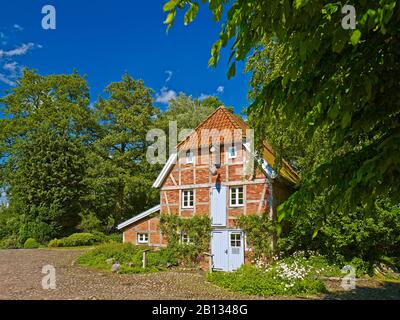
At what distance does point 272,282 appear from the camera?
1180cm

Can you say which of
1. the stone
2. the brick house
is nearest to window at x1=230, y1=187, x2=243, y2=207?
the brick house

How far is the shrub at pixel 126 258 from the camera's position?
1595 cm

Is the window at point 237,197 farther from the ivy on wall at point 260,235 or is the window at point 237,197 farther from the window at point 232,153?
the window at point 232,153

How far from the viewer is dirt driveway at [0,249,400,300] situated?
10516 millimetres

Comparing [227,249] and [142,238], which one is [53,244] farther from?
[227,249]

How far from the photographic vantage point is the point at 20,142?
31.0m

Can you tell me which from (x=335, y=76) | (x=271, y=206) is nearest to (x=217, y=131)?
(x=271, y=206)

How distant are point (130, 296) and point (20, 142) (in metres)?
25.0

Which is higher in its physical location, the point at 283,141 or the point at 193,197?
the point at 283,141

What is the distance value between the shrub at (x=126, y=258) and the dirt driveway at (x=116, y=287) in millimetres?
961

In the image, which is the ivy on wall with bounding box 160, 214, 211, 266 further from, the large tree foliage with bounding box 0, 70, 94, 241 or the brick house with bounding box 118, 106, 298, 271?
the large tree foliage with bounding box 0, 70, 94, 241

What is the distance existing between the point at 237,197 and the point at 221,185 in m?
0.98
